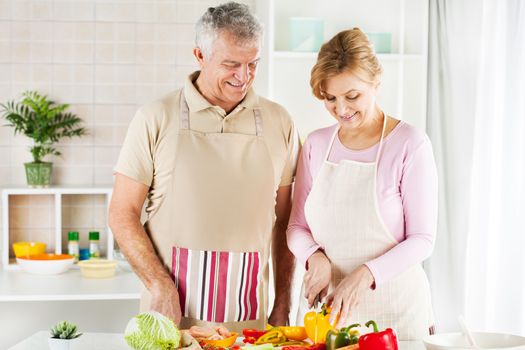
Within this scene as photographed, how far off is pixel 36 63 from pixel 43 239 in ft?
2.95

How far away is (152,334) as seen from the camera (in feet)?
5.56

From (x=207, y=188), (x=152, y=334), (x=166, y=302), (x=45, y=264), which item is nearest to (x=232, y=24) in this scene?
(x=207, y=188)

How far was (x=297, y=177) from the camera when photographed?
2342 millimetres

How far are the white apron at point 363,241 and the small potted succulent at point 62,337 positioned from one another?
2.51 ft

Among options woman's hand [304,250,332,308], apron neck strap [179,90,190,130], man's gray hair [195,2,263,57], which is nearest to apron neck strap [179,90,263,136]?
apron neck strap [179,90,190,130]

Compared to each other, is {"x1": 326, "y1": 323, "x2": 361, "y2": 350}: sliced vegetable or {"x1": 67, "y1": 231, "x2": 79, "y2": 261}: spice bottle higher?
{"x1": 326, "y1": 323, "x2": 361, "y2": 350}: sliced vegetable

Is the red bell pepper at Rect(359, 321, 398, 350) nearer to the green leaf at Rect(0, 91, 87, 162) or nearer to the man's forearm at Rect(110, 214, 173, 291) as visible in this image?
the man's forearm at Rect(110, 214, 173, 291)

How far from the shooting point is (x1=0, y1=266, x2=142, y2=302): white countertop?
326 cm

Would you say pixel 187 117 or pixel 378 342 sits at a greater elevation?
pixel 187 117

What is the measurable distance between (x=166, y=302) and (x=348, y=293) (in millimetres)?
517

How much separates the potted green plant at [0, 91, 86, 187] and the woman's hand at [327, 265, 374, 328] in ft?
7.19

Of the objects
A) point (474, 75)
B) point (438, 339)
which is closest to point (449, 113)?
point (474, 75)

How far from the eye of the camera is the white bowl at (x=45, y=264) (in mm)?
3619

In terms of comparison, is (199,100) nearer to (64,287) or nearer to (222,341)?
(222,341)
